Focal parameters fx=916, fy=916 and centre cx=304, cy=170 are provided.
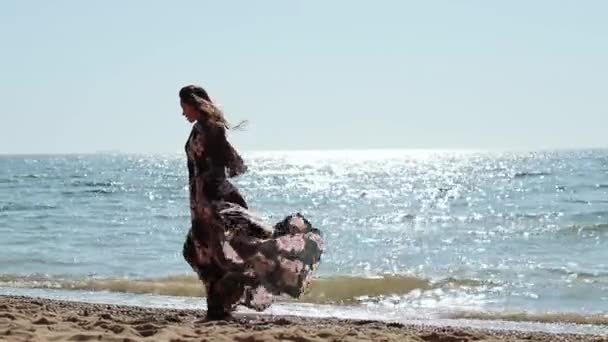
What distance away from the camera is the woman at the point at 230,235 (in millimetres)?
7418

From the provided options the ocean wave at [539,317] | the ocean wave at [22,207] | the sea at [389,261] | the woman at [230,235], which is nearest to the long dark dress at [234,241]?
the woman at [230,235]

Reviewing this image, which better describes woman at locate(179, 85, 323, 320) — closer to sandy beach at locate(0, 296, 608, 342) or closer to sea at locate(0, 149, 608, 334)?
sandy beach at locate(0, 296, 608, 342)

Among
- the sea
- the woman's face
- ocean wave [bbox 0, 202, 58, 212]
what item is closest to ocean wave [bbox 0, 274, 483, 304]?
the sea

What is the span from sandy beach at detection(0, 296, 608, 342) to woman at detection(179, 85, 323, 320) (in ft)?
1.15

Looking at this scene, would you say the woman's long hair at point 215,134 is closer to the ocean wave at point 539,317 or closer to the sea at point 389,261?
the sea at point 389,261

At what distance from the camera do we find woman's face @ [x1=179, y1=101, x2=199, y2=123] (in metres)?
7.66

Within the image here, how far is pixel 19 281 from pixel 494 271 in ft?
25.8

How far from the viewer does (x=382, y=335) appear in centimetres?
743

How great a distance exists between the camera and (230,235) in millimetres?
7480

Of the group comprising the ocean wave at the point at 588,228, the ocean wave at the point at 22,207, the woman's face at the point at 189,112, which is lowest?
the ocean wave at the point at 588,228

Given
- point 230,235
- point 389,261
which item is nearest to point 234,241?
point 230,235

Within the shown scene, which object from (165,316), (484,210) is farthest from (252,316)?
(484,210)

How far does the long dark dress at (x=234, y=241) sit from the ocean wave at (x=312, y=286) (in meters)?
4.49

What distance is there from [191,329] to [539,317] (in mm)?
5191
